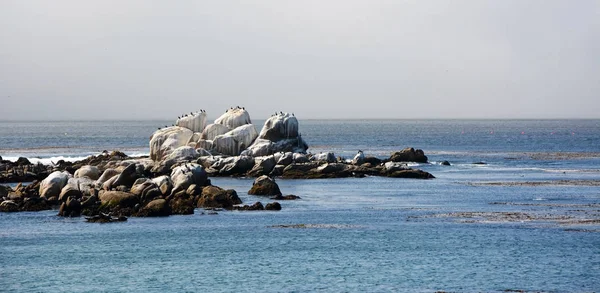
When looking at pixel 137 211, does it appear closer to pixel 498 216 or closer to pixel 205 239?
pixel 205 239

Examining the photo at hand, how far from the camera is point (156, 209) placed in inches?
2200

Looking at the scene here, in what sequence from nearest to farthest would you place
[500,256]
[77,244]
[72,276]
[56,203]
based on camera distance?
[72,276] → [500,256] → [77,244] → [56,203]

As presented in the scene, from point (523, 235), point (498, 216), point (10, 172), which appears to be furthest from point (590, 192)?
point (10, 172)

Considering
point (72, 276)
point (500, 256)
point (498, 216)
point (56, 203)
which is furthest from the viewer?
point (56, 203)

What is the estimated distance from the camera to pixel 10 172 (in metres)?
84.5

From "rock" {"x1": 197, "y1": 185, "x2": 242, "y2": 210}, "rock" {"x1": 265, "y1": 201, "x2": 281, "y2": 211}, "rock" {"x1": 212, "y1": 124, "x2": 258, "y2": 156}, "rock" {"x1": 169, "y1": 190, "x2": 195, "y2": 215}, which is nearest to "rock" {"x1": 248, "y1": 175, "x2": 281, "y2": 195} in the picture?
"rock" {"x1": 197, "y1": 185, "x2": 242, "y2": 210}

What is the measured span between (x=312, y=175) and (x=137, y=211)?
31.7 metres

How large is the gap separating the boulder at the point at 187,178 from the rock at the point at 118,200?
4.54 metres

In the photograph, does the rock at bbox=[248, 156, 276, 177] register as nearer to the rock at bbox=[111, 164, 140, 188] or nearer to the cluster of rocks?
the cluster of rocks

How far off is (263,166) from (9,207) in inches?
1326

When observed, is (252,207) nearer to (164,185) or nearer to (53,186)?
(164,185)

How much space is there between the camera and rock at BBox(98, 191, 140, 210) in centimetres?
5659

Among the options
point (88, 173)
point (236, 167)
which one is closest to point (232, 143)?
point (236, 167)

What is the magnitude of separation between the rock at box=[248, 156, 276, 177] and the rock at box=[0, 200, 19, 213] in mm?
31192
